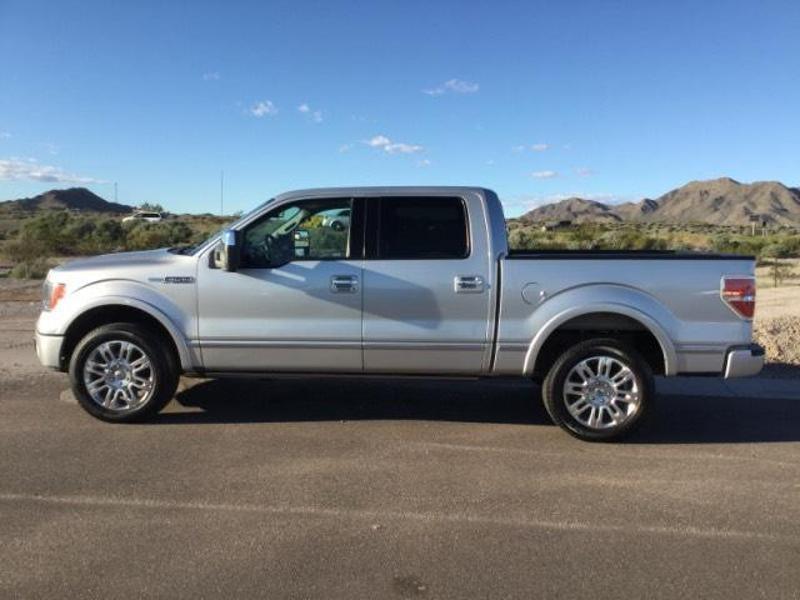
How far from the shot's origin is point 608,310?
235 inches

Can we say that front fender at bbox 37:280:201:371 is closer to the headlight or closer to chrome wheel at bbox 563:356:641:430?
the headlight

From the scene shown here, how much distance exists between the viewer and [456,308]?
615cm

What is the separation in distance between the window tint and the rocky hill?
477ft

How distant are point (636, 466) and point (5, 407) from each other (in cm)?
553

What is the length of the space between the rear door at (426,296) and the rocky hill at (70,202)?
14587cm

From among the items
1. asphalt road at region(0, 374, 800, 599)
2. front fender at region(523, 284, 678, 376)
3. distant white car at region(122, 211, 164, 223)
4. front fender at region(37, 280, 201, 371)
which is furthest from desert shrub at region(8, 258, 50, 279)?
distant white car at region(122, 211, 164, 223)

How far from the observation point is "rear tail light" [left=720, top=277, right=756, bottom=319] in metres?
5.93

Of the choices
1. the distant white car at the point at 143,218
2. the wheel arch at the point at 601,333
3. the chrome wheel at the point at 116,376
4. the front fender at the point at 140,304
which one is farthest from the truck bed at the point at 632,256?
the distant white car at the point at 143,218

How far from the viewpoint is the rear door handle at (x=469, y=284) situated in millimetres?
6117

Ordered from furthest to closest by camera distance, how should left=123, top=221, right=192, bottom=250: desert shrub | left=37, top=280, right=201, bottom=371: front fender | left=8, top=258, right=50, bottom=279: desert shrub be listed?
left=123, top=221, right=192, bottom=250: desert shrub
left=8, top=258, right=50, bottom=279: desert shrub
left=37, top=280, right=201, bottom=371: front fender

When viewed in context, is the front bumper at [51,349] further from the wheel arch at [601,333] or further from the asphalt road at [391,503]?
the wheel arch at [601,333]

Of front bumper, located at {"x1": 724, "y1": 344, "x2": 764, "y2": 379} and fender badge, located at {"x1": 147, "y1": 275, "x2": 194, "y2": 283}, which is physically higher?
fender badge, located at {"x1": 147, "y1": 275, "x2": 194, "y2": 283}

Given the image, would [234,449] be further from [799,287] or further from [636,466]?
[799,287]

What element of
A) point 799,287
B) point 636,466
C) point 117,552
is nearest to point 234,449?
point 117,552
